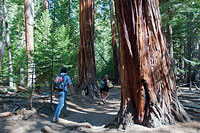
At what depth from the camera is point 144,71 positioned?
419cm

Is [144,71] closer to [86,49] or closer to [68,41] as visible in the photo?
[86,49]

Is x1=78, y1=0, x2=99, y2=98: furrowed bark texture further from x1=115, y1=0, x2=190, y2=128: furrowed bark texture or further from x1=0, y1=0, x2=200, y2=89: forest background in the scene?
x1=115, y1=0, x2=190, y2=128: furrowed bark texture

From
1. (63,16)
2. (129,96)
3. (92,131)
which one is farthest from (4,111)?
(63,16)

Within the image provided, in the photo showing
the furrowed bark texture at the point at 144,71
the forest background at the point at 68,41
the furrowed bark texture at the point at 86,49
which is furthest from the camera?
the furrowed bark texture at the point at 86,49

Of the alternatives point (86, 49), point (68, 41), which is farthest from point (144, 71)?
point (68, 41)

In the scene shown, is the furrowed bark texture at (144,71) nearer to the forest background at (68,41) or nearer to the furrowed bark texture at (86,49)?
the forest background at (68,41)

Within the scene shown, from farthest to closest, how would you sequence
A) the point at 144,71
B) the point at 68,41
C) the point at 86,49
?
the point at 68,41 → the point at 86,49 → the point at 144,71

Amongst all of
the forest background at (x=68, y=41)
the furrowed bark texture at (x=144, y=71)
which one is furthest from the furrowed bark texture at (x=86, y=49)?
the furrowed bark texture at (x=144, y=71)

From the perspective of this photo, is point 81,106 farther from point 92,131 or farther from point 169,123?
point 169,123

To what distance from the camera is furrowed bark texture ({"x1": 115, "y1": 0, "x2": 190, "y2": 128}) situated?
4.18 metres

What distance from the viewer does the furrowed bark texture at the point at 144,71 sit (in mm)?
4176

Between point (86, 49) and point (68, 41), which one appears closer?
point (86, 49)

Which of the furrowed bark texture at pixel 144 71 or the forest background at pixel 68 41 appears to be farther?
the forest background at pixel 68 41

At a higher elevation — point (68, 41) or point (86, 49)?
point (68, 41)
